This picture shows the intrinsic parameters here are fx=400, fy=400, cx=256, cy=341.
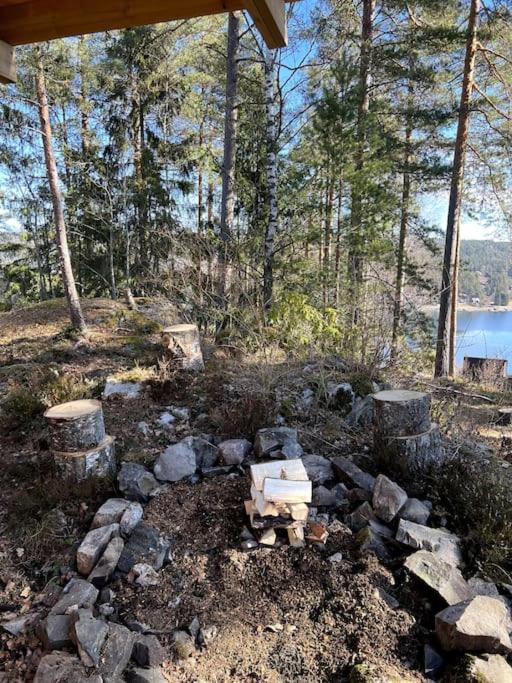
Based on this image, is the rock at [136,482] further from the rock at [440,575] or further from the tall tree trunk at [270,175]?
the tall tree trunk at [270,175]

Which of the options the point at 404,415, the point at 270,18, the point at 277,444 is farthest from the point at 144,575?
the point at 270,18

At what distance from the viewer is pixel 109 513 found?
227cm

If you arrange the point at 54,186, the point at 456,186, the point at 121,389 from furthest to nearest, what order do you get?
1. the point at 456,186
2. the point at 54,186
3. the point at 121,389

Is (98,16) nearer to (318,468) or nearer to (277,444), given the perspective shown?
(277,444)

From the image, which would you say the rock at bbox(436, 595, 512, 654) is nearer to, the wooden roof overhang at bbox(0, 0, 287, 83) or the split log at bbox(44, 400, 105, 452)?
the split log at bbox(44, 400, 105, 452)

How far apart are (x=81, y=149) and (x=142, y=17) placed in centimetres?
973

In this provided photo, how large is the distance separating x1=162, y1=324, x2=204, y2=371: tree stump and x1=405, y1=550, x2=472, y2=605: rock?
2.79m

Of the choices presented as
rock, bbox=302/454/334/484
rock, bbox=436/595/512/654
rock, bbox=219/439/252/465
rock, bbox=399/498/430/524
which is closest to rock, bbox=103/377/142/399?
rock, bbox=219/439/252/465

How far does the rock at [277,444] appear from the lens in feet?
9.16

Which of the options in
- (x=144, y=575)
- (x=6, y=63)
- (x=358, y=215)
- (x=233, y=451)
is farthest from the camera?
(x=358, y=215)

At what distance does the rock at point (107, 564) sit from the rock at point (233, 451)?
0.90 m

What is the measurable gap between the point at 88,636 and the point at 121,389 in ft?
8.07

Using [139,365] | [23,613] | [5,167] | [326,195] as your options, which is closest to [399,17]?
[326,195]

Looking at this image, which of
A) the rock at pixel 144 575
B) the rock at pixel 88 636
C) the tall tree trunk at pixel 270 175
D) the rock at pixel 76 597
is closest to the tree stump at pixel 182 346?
the tall tree trunk at pixel 270 175
